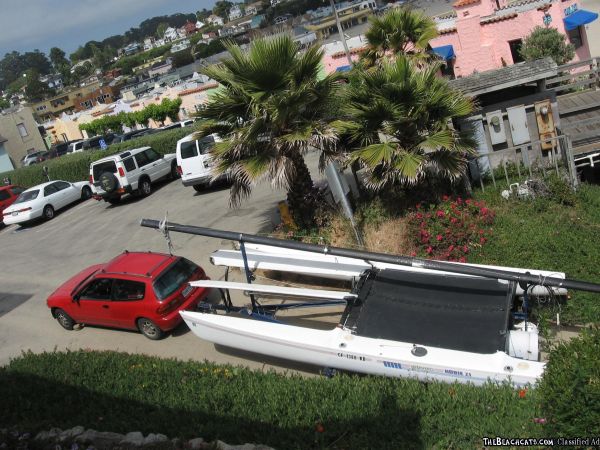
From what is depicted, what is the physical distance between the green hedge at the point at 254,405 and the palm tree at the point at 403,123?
5.10 meters

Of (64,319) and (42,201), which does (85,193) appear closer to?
(42,201)

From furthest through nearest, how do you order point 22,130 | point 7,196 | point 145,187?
1. point 22,130
2. point 7,196
3. point 145,187

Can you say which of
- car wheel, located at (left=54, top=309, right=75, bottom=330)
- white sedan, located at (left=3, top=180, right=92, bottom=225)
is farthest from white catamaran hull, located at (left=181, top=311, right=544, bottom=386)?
white sedan, located at (left=3, top=180, right=92, bottom=225)

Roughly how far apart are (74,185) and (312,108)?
15.1 meters

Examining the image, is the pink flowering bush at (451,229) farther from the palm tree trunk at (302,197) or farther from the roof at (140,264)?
the roof at (140,264)

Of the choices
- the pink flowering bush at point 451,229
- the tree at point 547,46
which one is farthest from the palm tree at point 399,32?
the tree at point 547,46

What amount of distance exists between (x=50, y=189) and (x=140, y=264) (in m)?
13.5

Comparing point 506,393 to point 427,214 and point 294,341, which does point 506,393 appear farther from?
point 427,214

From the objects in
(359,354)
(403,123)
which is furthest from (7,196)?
(359,354)

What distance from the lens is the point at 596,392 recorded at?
4.29 metres

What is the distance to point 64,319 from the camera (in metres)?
10.7

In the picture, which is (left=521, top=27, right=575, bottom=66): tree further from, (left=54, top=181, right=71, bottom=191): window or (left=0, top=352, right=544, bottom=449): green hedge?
(left=0, top=352, right=544, bottom=449): green hedge

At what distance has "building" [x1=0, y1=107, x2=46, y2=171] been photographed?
163 feet

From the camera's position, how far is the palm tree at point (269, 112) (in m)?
10.3
